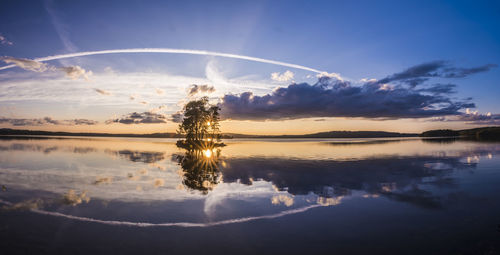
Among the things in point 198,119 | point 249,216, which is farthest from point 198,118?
point 249,216

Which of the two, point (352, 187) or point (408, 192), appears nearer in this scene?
point (408, 192)

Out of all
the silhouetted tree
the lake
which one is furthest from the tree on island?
the lake

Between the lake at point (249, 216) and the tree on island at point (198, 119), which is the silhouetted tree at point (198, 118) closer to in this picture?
the tree on island at point (198, 119)

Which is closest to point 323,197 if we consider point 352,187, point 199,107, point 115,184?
point 352,187

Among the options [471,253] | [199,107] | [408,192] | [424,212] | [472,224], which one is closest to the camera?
[471,253]

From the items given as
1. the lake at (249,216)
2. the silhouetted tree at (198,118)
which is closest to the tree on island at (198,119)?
the silhouetted tree at (198,118)

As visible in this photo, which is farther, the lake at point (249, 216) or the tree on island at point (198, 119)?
the tree on island at point (198, 119)

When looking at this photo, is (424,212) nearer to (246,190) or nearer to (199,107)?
(246,190)

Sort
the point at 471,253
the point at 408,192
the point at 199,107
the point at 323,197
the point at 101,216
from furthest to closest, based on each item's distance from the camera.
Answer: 1. the point at 199,107
2. the point at 408,192
3. the point at 323,197
4. the point at 101,216
5. the point at 471,253

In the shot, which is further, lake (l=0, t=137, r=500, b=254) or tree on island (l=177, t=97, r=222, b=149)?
tree on island (l=177, t=97, r=222, b=149)

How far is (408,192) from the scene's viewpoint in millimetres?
20531

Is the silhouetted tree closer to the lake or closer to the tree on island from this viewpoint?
the tree on island

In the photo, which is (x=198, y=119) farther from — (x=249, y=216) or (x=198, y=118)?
(x=249, y=216)

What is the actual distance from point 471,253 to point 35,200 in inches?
927
